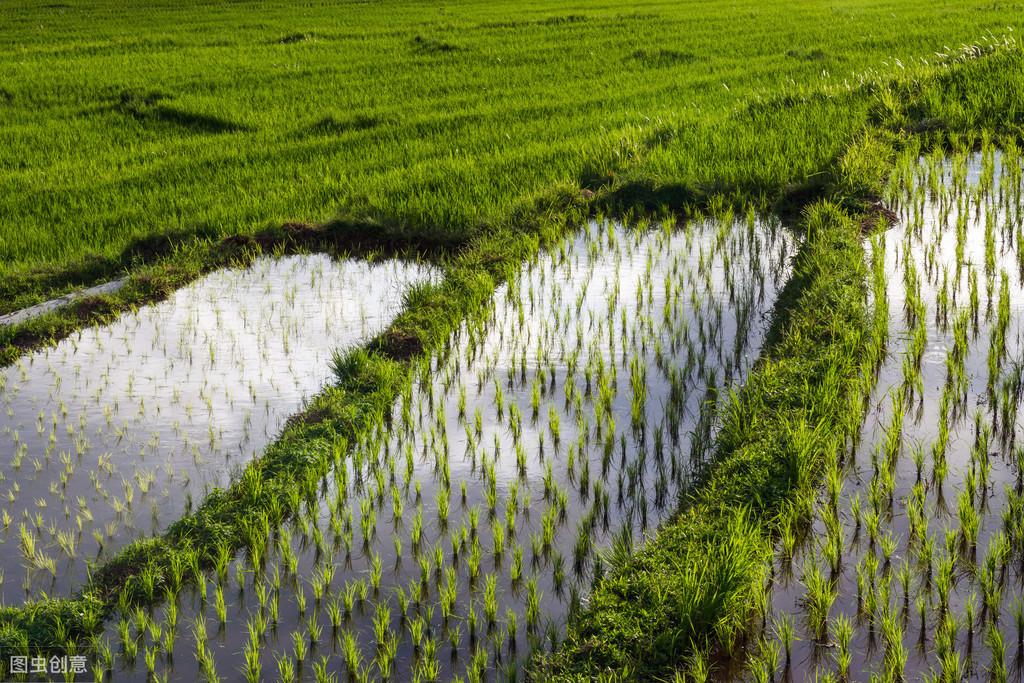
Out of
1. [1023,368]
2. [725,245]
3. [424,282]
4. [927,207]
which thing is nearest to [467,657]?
[1023,368]

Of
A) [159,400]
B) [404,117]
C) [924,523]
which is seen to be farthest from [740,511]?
[404,117]

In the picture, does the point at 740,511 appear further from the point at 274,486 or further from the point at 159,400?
the point at 159,400

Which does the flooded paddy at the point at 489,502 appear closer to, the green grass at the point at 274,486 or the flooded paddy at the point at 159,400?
the green grass at the point at 274,486

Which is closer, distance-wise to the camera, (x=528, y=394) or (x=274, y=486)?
(x=274, y=486)

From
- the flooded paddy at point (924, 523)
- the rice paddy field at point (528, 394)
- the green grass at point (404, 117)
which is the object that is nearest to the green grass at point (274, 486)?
the rice paddy field at point (528, 394)

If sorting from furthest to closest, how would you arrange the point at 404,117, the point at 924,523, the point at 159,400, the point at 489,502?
the point at 404,117 → the point at 159,400 → the point at 489,502 → the point at 924,523

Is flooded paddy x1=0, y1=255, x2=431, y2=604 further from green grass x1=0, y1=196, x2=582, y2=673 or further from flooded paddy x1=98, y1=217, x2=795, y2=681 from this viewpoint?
flooded paddy x1=98, y1=217, x2=795, y2=681
